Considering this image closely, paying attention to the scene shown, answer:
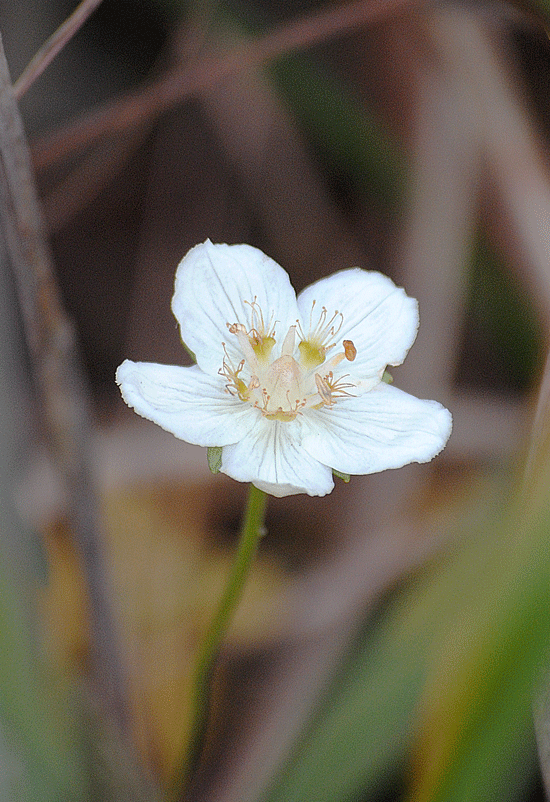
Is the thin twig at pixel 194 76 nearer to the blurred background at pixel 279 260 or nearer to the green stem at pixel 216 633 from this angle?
the blurred background at pixel 279 260

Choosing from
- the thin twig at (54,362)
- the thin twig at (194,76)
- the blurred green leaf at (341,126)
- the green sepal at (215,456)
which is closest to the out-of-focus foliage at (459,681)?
the green sepal at (215,456)

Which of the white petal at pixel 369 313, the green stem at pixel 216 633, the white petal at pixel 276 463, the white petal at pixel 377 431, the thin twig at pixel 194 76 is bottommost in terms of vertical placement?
the green stem at pixel 216 633

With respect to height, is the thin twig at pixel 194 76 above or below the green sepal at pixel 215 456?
above

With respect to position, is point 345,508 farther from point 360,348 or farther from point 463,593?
point 463,593

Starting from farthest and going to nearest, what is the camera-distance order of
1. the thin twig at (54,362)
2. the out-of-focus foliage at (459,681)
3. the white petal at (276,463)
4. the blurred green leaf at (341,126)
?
the blurred green leaf at (341,126) → the thin twig at (54,362) → the white petal at (276,463) → the out-of-focus foliage at (459,681)

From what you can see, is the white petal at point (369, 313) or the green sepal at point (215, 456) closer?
the green sepal at point (215, 456)

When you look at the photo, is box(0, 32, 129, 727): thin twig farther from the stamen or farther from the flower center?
the stamen

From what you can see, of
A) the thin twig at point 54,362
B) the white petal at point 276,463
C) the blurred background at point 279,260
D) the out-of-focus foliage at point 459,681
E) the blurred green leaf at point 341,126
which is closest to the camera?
the out-of-focus foliage at point 459,681

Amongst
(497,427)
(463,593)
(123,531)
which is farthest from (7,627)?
(497,427)

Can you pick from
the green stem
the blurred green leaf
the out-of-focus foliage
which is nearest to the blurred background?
the blurred green leaf
